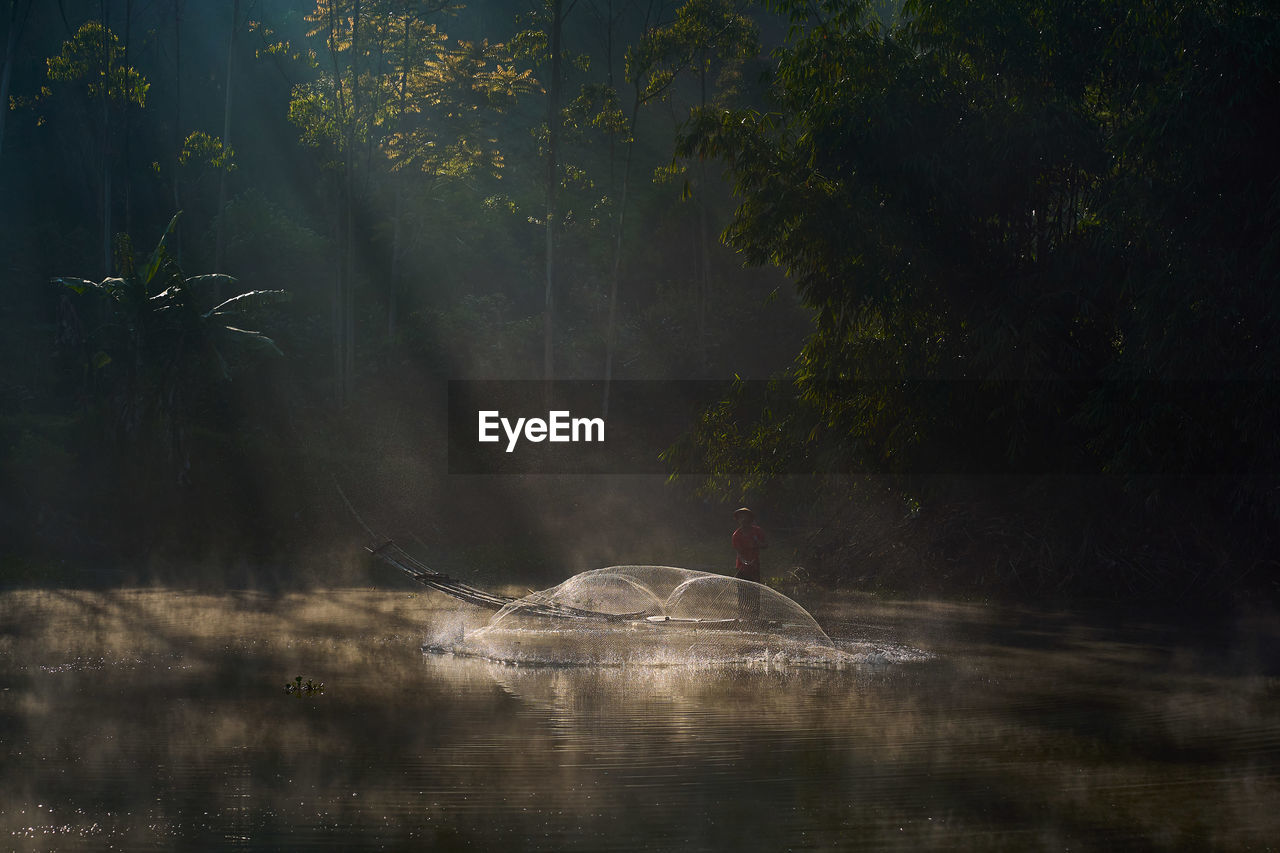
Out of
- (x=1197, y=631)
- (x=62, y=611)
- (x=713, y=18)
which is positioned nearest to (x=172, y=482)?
(x=62, y=611)

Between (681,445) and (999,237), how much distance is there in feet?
25.0

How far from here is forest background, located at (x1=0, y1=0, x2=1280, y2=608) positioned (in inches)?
698

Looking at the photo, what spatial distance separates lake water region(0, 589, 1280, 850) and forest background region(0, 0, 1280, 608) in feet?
18.3

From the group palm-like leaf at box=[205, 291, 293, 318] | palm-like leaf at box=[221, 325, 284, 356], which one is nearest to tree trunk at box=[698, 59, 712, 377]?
palm-like leaf at box=[205, 291, 293, 318]

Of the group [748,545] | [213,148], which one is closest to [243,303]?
[213,148]

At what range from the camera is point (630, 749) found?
8.53 metres

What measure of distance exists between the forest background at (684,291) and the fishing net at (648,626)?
19.7 feet

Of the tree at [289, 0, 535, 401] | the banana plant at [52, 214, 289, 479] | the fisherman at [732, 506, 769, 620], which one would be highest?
the tree at [289, 0, 535, 401]

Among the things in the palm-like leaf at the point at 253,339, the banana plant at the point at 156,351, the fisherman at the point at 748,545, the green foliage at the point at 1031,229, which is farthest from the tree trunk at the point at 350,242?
the fisherman at the point at 748,545

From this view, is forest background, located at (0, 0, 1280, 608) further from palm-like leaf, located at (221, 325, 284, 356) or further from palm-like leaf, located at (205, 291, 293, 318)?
palm-like leaf, located at (205, 291, 293, 318)

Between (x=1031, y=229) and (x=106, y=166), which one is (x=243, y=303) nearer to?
(x=106, y=166)

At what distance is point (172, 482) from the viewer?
28438 millimetres

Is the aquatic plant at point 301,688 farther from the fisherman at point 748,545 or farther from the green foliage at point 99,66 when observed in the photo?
the green foliage at point 99,66

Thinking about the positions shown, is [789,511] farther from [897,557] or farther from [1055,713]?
[1055,713]
